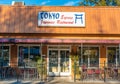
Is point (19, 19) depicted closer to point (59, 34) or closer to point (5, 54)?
point (5, 54)

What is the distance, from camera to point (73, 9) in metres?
26.5

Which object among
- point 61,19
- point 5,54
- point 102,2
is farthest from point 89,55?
point 102,2

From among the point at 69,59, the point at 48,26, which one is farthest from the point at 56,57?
the point at 48,26

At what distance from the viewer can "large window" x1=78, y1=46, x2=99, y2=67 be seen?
2650 centimetres

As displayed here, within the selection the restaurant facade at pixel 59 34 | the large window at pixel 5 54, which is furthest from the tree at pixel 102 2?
the large window at pixel 5 54

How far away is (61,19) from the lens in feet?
85.9

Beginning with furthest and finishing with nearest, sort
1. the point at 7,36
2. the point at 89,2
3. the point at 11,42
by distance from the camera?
the point at 89,2 → the point at 7,36 → the point at 11,42

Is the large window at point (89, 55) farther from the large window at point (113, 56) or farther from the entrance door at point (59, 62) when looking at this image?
the entrance door at point (59, 62)

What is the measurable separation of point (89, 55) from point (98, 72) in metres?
1.91

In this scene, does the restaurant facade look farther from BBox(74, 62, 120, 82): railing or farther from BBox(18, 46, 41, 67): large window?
BBox(74, 62, 120, 82): railing

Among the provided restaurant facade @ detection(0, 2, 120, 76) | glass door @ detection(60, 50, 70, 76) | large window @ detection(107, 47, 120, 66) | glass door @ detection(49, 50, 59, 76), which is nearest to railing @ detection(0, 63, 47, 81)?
restaurant facade @ detection(0, 2, 120, 76)

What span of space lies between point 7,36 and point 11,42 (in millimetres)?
1910

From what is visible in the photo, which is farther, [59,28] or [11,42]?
[59,28]

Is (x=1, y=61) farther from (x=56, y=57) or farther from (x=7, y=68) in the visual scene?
(x=56, y=57)
